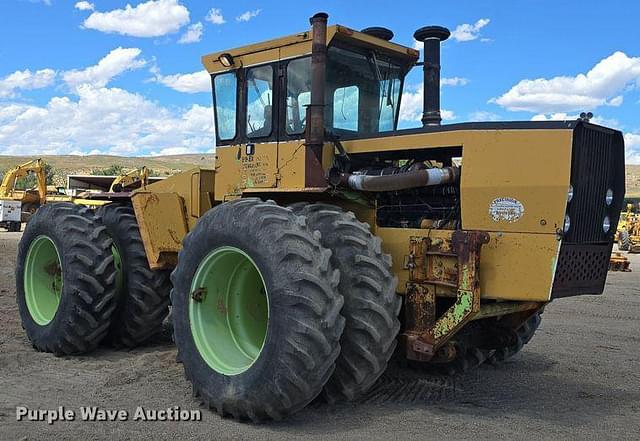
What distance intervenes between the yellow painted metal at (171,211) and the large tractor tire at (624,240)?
2691 centimetres

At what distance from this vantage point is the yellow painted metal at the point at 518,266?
4750 mm

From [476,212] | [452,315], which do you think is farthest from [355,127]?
[452,315]

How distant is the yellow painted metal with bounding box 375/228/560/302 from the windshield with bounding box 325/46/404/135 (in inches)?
75.4

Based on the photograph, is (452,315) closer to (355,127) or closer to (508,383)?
(508,383)

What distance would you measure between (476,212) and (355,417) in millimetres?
1758

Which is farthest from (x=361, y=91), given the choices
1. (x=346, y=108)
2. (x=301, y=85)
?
(x=301, y=85)

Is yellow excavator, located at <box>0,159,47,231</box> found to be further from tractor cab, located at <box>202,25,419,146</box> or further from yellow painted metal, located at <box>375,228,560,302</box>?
yellow painted metal, located at <box>375,228,560,302</box>

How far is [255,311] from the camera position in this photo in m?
5.79

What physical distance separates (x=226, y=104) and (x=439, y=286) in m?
3.02

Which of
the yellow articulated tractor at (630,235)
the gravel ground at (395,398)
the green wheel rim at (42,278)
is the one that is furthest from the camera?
the yellow articulated tractor at (630,235)

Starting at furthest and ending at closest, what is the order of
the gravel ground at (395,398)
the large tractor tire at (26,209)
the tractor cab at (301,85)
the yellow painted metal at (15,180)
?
the large tractor tire at (26,209), the yellow painted metal at (15,180), the tractor cab at (301,85), the gravel ground at (395,398)

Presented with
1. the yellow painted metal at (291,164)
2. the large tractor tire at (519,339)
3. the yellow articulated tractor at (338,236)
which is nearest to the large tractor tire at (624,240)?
the large tractor tire at (519,339)

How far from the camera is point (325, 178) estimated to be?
571cm

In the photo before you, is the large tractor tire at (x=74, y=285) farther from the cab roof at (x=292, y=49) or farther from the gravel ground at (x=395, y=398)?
the cab roof at (x=292, y=49)
